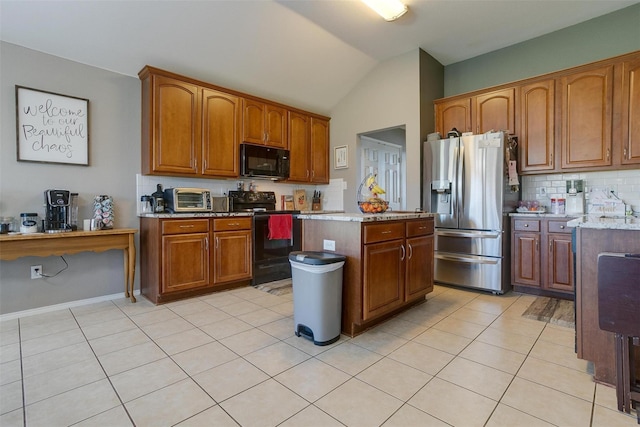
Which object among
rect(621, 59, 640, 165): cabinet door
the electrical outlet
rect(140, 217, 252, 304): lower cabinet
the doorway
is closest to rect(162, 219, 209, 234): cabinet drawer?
rect(140, 217, 252, 304): lower cabinet

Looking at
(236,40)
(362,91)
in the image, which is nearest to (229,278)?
(236,40)

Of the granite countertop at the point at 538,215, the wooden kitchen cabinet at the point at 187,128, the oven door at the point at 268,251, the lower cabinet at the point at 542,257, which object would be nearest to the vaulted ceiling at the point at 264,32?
the wooden kitchen cabinet at the point at 187,128

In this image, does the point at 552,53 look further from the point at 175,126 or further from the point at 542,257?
the point at 175,126

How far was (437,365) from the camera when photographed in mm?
1864

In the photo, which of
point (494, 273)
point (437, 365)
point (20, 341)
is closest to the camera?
point (437, 365)

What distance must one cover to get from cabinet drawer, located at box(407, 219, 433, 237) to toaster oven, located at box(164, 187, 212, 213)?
2253 mm

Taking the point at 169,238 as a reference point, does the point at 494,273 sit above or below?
below

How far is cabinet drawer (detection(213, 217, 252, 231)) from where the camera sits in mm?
3418

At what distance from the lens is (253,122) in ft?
13.5

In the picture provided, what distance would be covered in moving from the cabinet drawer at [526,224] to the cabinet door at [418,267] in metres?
1.18

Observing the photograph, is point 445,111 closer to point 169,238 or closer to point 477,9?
point 477,9

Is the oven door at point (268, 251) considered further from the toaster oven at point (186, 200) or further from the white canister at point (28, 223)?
the white canister at point (28, 223)

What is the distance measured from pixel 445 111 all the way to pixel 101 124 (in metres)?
4.07

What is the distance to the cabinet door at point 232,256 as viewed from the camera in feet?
11.3
